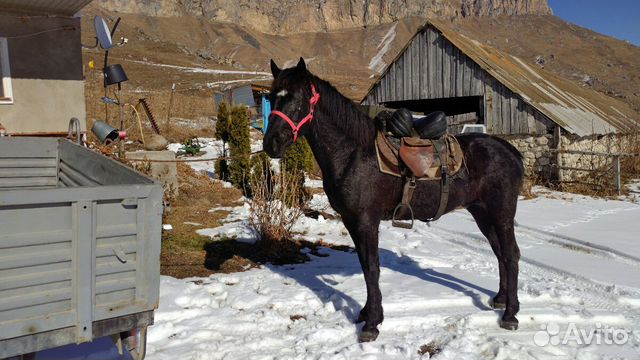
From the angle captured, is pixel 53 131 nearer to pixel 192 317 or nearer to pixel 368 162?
pixel 192 317

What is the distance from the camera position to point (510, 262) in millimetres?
4320

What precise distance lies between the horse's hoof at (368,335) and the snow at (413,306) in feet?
0.17

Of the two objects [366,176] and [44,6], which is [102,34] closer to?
[44,6]

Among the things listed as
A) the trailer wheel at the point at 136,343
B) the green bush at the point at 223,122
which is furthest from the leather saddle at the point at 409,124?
the green bush at the point at 223,122

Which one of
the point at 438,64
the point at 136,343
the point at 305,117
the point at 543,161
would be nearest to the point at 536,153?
the point at 543,161

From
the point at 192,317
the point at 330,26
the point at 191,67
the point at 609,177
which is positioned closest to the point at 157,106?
the point at 609,177

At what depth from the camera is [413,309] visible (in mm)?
4449

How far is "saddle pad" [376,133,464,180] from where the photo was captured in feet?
13.0

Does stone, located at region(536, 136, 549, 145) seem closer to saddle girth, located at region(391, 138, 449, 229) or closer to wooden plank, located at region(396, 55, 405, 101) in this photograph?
wooden plank, located at region(396, 55, 405, 101)

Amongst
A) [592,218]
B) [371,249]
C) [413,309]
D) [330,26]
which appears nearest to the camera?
[371,249]

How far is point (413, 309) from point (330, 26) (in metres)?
168

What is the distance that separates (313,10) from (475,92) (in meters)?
157

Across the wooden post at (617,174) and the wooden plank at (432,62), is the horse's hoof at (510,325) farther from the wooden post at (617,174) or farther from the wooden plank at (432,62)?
the wooden plank at (432,62)

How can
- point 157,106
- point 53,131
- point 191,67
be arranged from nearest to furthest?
point 53,131
point 157,106
point 191,67
